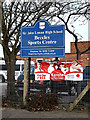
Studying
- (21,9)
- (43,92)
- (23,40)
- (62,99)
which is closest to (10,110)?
(43,92)

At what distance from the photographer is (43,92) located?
7004 mm

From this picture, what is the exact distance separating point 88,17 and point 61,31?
2028mm

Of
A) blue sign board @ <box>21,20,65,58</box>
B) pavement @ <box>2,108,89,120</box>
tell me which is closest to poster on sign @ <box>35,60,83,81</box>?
blue sign board @ <box>21,20,65,58</box>

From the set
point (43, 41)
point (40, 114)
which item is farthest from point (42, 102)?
point (43, 41)

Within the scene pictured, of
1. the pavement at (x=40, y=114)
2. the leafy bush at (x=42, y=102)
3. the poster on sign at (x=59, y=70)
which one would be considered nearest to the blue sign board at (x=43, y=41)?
the poster on sign at (x=59, y=70)

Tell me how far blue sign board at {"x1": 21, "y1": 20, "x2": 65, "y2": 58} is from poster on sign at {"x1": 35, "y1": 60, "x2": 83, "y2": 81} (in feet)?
1.35

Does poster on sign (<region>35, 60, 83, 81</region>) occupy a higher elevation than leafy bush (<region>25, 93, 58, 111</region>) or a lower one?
higher

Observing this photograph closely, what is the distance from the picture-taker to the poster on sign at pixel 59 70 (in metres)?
6.64

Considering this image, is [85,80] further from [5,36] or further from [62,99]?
[5,36]

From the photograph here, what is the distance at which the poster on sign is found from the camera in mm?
6635

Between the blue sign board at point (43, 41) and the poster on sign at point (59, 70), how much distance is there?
411mm

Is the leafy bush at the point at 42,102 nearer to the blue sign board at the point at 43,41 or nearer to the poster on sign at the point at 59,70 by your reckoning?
the poster on sign at the point at 59,70

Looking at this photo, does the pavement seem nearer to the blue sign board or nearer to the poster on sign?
the poster on sign

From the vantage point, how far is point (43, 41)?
6684mm
